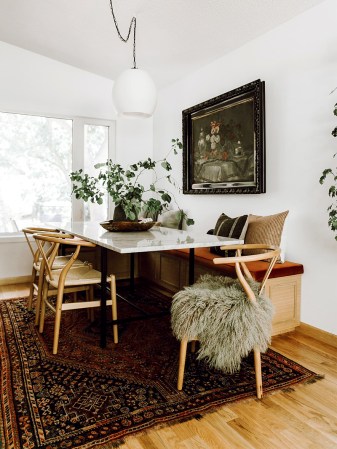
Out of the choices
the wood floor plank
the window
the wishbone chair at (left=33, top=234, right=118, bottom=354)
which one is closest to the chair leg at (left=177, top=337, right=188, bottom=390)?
the wood floor plank

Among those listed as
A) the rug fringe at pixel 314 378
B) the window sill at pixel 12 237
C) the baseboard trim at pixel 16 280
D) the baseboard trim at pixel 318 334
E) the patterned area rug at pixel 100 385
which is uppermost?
the window sill at pixel 12 237

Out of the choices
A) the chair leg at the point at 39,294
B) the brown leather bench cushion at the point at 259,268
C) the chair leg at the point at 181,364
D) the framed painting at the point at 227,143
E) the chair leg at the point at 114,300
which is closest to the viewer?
the chair leg at the point at 181,364

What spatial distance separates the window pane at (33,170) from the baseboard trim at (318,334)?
3294 mm

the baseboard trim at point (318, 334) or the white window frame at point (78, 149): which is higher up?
the white window frame at point (78, 149)

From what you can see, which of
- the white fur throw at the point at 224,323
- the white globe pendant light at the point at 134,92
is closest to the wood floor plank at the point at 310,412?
the white fur throw at the point at 224,323

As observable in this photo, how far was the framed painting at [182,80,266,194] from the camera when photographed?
3.25 m

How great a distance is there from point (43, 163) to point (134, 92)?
8.76 ft

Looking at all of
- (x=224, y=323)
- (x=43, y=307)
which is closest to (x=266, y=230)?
(x=224, y=323)

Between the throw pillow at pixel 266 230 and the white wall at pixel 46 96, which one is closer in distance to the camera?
the throw pillow at pixel 266 230

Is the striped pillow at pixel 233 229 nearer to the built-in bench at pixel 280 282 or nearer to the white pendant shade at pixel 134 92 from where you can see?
the built-in bench at pixel 280 282

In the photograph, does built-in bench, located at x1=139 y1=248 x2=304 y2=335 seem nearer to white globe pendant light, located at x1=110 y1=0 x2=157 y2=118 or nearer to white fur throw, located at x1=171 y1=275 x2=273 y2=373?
white fur throw, located at x1=171 y1=275 x2=273 y2=373

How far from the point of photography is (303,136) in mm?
2854

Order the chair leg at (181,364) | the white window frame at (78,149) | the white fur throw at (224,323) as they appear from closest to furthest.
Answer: the white fur throw at (224,323)
the chair leg at (181,364)
the white window frame at (78,149)

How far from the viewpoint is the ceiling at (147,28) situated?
2973 millimetres
